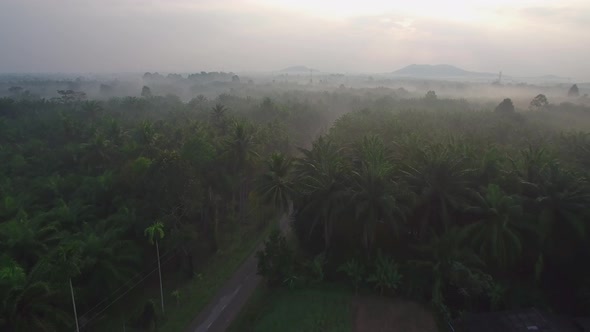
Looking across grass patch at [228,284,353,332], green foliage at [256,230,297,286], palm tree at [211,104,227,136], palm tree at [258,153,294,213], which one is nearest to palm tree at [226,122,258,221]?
palm tree at [258,153,294,213]

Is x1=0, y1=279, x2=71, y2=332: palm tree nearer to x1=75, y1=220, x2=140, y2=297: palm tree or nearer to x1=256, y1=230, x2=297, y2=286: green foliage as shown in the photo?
x1=75, y1=220, x2=140, y2=297: palm tree

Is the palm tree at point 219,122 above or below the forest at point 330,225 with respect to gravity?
above

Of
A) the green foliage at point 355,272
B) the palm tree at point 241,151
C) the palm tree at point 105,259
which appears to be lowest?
the green foliage at point 355,272

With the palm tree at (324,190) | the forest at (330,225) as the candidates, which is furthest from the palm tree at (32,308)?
the palm tree at (324,190)

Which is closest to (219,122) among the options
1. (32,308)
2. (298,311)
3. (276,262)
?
(276,262)

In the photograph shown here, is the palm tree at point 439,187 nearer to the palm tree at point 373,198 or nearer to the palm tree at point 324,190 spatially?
the palm tree at point 373,198

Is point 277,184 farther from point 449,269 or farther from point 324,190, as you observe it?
point 449,269
